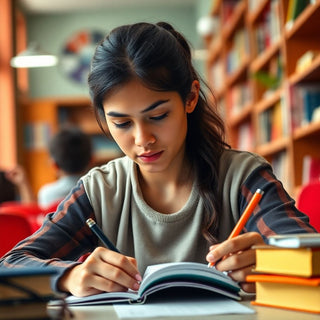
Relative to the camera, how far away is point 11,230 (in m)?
1.96

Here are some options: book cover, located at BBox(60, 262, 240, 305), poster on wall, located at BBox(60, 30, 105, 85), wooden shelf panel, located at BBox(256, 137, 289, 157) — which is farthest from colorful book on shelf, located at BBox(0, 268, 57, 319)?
poster on wall, located at BBox(60, 30, 105, 85)

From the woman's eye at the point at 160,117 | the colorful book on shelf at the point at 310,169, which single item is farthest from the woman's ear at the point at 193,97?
the colorful book on shelf at the point at 310,169

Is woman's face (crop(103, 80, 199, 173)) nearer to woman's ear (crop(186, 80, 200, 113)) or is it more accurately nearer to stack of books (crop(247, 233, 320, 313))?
woman's ear (crop(186, 80, 200, 113))

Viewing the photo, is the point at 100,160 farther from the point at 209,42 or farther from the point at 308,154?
the point at 308,154

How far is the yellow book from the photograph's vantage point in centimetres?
98

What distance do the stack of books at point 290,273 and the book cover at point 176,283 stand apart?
2.4 inches

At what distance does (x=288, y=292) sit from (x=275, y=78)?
127 inches

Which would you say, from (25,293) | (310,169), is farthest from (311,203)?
(310,169)

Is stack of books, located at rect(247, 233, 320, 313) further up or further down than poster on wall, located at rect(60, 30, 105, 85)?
further down

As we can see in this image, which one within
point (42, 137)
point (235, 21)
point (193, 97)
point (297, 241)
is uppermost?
point (235, 21)

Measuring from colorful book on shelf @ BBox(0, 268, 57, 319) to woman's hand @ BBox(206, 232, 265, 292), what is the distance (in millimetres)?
395

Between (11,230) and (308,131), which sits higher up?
(308,131)

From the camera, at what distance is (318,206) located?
183 cm

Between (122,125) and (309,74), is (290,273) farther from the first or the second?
(309,74)
